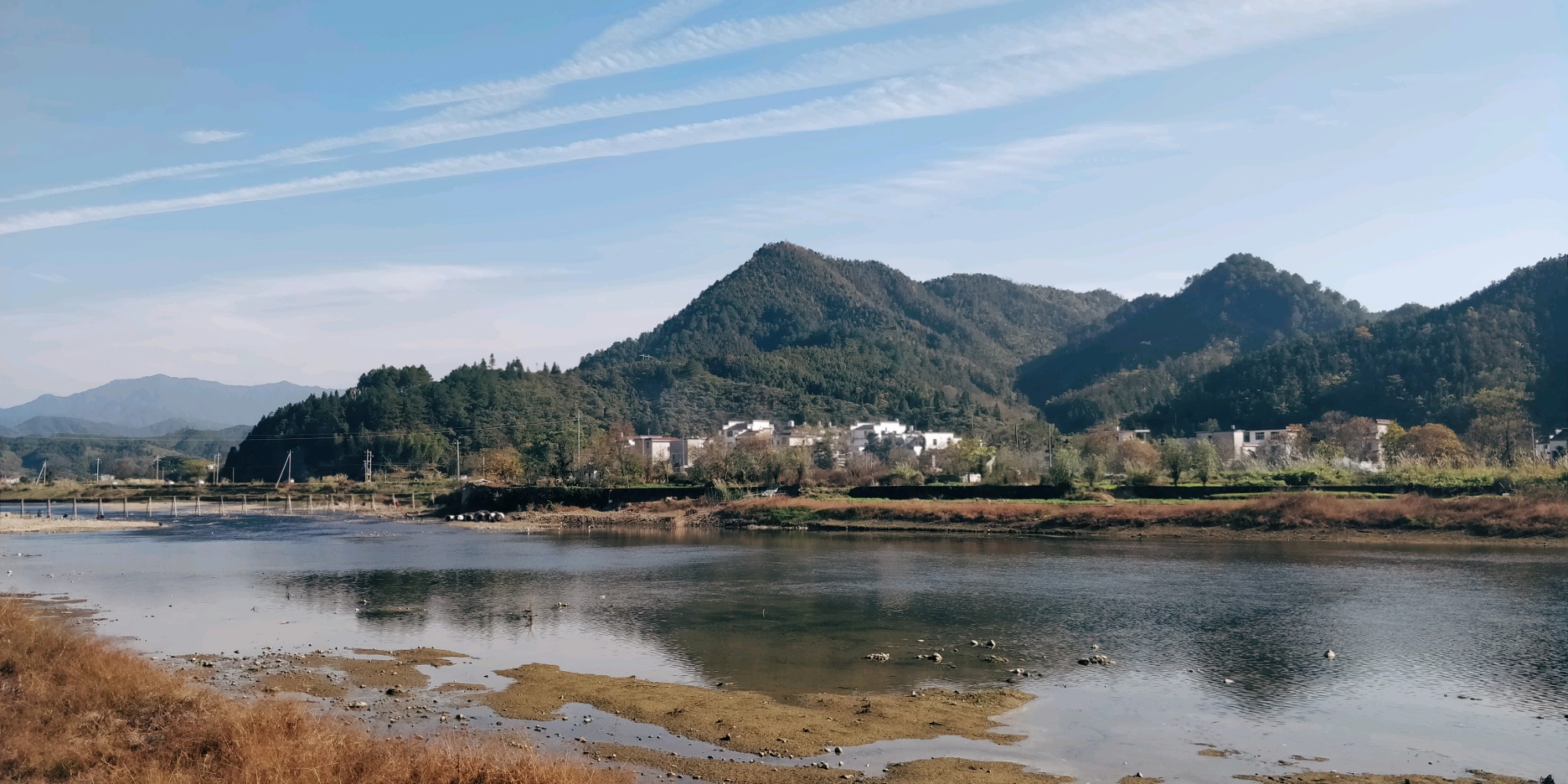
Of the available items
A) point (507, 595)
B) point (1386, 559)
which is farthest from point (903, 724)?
point (1386, 559)

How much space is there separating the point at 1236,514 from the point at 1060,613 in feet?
101

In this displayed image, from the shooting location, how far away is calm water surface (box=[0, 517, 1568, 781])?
16562mm

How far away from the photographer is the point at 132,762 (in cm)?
1276

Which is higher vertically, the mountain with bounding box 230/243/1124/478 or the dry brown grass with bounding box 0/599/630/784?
the mountain with bounding box 230/243/1124/478

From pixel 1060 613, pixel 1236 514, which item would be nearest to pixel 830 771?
pixel 1060 613

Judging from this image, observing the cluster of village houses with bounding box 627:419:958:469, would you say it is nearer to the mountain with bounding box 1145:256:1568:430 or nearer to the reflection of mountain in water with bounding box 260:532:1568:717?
the mountain with bounding box 1145:256:1568:430

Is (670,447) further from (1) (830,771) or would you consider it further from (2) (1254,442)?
(1) (830,771)

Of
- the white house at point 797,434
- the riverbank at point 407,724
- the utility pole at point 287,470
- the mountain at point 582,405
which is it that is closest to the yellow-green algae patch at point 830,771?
the riverbank at point 407,724

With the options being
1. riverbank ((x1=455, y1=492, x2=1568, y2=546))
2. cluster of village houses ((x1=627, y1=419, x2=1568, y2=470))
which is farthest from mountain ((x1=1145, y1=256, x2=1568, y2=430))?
riverbank ((x1=455, y1=492, x2=1568, y2=546))

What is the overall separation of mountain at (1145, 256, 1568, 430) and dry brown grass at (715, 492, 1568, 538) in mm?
50295

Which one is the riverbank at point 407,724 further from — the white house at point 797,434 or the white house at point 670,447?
the white house at point 670,447

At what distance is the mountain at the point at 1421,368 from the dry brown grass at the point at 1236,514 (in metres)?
50.3

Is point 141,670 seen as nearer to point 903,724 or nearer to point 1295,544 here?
point 903,724

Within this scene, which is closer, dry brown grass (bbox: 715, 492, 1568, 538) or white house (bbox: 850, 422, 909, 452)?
dry brown grass (bbox: 715, 492, 1568, 538)
